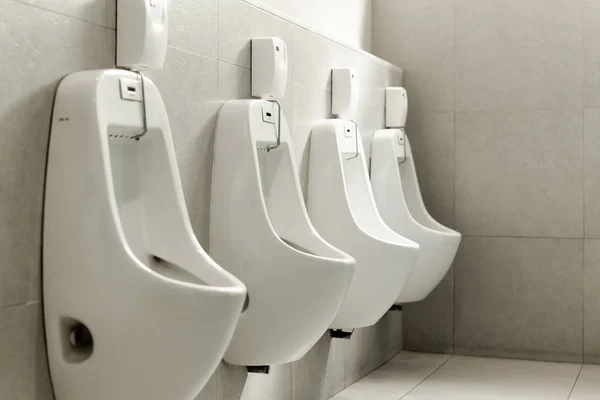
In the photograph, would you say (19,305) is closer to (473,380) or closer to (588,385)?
(473,380)

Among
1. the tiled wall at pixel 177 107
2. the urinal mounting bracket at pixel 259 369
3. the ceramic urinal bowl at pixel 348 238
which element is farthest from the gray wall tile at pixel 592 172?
the urinal mounting bracket at pixel 259 369

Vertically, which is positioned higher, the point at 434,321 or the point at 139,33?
the point at 139,33

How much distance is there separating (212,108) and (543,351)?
8.47ft

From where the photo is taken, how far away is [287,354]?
8.65 feet

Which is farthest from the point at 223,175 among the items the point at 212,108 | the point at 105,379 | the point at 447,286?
the point at 447,286

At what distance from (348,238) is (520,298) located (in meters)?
1.53

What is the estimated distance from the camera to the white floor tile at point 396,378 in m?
3.62

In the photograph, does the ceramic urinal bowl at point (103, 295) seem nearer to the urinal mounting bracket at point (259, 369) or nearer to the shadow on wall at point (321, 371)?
the shadow on wall at point (321, 371)

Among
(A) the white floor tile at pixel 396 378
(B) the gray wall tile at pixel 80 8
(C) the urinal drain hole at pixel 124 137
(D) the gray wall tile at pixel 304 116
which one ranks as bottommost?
(A) the white floor tile at pixel 396 378

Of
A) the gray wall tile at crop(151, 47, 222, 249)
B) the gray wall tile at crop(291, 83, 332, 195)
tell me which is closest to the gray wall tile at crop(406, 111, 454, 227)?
the gray wall tile at crop(291, 83, 332, 195)

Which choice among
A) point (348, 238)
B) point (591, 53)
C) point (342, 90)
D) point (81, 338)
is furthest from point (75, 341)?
point (591, 53)

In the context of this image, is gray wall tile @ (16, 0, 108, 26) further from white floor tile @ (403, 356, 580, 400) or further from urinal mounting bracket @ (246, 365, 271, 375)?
white floor tile @ (403, 356, 580, 400)

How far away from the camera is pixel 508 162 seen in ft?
14.4

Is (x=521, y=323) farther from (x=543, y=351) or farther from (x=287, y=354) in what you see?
(x=287, y=354)
